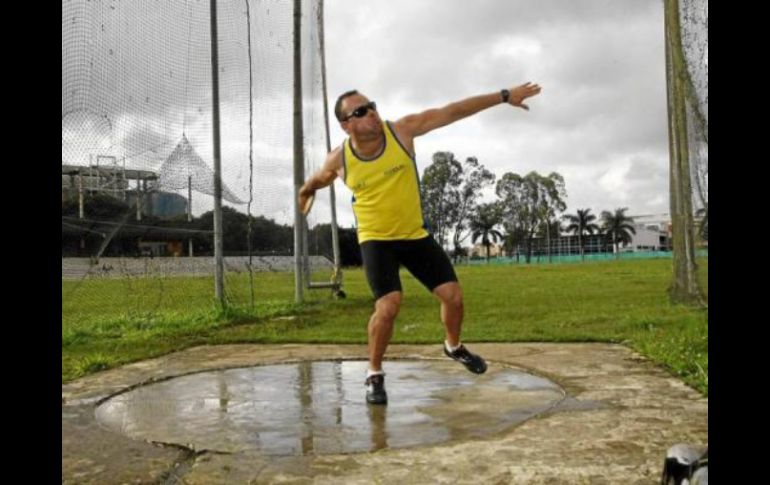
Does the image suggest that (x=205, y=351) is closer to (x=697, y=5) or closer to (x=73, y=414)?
(x=73, y=414)

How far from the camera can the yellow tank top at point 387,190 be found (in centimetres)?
393

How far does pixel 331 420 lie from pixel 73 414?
141 cm

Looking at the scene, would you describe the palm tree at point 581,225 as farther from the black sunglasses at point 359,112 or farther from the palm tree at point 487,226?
the black sunglasses at point 359,112

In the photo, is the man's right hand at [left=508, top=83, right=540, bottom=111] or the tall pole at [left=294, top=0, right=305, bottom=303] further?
the tall pole at [left=294, top=0, right=305, bottom=303]

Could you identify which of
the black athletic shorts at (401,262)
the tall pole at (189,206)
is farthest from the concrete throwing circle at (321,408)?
the tall pole at (189,206)

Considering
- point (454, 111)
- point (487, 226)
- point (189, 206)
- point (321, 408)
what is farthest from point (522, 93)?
point (487, 226)

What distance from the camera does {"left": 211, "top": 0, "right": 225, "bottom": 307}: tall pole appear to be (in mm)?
8625

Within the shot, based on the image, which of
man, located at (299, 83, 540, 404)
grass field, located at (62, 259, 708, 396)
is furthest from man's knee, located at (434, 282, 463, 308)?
grass field, located at (62, 259, 708, 396)

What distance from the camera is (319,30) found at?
12344mm

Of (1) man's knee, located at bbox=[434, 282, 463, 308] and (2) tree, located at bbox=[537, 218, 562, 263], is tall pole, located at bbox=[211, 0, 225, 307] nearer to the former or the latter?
(1) man's knee, located at bbox=[434, 282, 463, 308]

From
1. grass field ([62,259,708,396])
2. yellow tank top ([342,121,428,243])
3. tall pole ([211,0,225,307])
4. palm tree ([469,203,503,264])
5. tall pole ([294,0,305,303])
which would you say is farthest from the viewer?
palm tree ([469,203,503,264])

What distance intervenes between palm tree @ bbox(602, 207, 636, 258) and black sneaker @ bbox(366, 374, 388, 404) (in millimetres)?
90302
